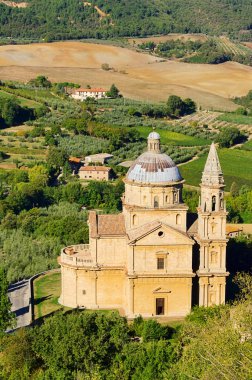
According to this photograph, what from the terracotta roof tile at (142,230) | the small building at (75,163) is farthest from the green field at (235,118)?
the terracotta roof tile at (142,230)

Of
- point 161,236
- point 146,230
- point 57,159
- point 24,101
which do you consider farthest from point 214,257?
point 24,101

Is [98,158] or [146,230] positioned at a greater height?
[146,230]

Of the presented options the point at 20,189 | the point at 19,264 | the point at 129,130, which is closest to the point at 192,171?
the point at 129,130

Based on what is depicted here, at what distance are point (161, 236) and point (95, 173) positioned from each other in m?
48.7

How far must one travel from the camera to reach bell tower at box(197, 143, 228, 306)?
176ft

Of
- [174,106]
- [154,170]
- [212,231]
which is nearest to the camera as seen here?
[154,170]

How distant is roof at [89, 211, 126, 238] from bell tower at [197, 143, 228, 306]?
525 cm

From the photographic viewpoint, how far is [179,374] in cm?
3878

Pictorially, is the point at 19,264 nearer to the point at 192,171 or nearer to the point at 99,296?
the point at 99,296

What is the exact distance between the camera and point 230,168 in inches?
4203

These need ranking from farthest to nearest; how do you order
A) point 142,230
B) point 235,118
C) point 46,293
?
point 235,118 → point 46,293 → point 142,230

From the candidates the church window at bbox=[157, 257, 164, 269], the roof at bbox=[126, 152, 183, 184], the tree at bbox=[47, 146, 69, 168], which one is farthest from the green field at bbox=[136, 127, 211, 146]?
the church window at bbox=[157, 257, 164, 269]

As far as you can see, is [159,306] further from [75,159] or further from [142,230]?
[75,159]

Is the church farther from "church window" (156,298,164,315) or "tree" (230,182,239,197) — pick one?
"tree" (230,182,239,197)
